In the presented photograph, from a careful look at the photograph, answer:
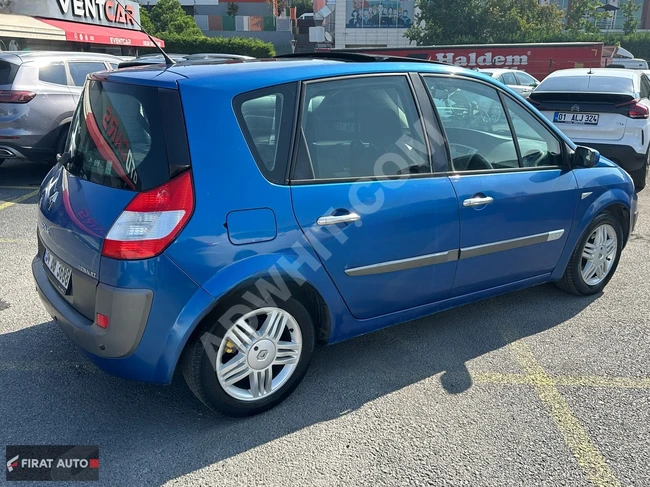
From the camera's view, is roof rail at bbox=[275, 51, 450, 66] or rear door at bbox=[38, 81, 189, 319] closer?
rear door at bbox=[38, 81, 189, 319]

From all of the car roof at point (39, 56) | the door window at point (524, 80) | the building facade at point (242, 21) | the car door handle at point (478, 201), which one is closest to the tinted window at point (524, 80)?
the door window at point (524, 80)

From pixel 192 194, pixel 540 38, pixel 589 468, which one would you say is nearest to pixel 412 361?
pixel 589 468

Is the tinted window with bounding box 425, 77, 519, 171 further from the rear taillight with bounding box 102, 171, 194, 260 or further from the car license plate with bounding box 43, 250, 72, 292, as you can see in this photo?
the car license plate with bounding box 43, 250, 72, 292

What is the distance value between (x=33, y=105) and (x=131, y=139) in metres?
5.63

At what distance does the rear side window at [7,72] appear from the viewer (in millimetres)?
7199

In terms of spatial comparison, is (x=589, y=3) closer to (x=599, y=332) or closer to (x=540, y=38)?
(x=540, y=38)

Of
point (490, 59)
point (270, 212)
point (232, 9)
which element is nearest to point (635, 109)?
point (270, 212)

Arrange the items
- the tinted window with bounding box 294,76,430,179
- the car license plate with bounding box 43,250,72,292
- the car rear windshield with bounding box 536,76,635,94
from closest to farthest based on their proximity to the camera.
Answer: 1. the car license plate with bounding box 43,250,72,292
2. the tinted window with bounding box 294,76,430,179
3. the car rear windshield with bounding box 536,76,635,94

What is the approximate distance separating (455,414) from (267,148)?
5.31 feet

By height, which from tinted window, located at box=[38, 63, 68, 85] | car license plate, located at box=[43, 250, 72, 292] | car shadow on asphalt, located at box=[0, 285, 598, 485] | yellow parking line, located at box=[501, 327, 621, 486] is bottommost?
yellow parking line, located at box=[501, 327, 621, 486]

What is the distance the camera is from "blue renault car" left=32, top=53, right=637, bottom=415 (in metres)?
2.44

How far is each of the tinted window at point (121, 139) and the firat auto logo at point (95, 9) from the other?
69.2 ft

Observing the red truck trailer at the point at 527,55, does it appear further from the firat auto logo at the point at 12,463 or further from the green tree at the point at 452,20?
the firat auto logo at the point at 12,463

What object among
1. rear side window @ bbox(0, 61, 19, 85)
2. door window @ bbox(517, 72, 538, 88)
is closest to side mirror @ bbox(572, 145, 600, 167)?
rear side window @ bbox(0, 61, 19, 85)
